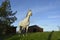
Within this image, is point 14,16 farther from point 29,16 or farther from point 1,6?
point 29,16

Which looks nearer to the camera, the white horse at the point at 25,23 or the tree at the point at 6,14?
the white horse at the point at 25,23

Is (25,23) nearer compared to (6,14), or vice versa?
(25,23)

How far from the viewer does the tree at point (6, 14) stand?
126 ft

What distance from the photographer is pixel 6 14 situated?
39.2 m

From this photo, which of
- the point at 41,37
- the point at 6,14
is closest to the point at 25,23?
the point at 41,37

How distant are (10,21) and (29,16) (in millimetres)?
16796

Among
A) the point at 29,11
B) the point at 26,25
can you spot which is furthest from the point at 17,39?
the point at 29,11

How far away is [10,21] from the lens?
39.3 m

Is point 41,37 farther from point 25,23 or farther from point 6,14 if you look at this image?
point 6,14

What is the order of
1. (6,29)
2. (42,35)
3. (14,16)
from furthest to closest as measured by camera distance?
(14,16), (6,29), (42,35)

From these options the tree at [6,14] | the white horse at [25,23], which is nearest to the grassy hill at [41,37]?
the white horse at [25,23]

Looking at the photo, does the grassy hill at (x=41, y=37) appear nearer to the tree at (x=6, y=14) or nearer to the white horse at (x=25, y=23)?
the white horse at (x=25, y=23)

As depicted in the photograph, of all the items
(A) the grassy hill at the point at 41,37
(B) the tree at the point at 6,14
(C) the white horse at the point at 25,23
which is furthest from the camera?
(B) the tree at the point at 6,14

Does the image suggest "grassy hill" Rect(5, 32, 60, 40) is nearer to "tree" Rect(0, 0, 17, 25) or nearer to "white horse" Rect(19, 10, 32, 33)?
"white horse" Rect(19, 10, 32, 33)
